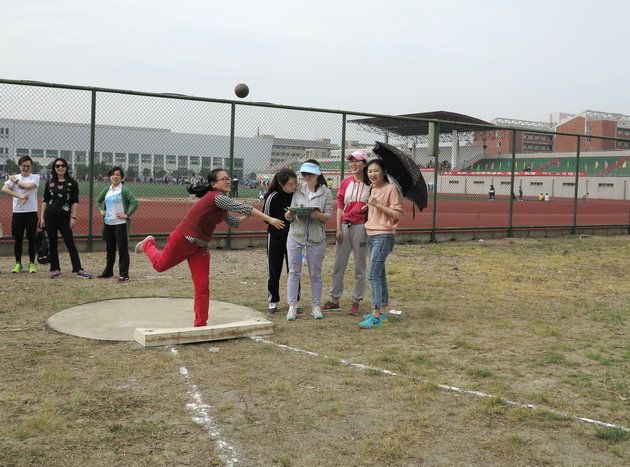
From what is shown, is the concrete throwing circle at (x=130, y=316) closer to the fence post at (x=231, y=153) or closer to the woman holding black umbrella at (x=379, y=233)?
the woman holding black umbrella at (x=379, y=233)

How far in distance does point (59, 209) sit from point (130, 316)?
327cm

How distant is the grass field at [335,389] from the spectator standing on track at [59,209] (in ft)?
3.17

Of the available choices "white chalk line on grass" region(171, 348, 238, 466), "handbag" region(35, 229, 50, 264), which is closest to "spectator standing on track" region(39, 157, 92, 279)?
"handbag" region(35, 229, 50, 264)

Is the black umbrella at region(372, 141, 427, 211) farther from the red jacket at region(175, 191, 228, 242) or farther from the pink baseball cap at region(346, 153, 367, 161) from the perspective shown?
→ the red jacket at region(175, 191, 228, 242)

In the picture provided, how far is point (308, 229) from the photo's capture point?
6.98 m

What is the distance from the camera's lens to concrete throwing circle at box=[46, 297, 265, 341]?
602 cm

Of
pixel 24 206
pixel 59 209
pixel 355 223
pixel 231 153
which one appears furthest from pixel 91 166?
pixel 355 223

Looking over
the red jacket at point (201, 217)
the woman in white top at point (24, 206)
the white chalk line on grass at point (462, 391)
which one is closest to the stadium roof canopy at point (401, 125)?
the woman in white top at point (24, 206)

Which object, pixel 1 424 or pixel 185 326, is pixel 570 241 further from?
pixel 1 424

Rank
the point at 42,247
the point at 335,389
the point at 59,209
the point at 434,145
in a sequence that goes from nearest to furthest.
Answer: the point at 335,389 → the point at 59,209 → the point at 42,247 → the point at 434,145

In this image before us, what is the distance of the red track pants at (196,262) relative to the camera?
237 inches

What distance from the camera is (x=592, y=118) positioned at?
331ft

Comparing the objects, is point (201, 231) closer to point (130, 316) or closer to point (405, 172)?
point (130, 316)

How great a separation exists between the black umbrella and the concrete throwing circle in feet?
7.21
